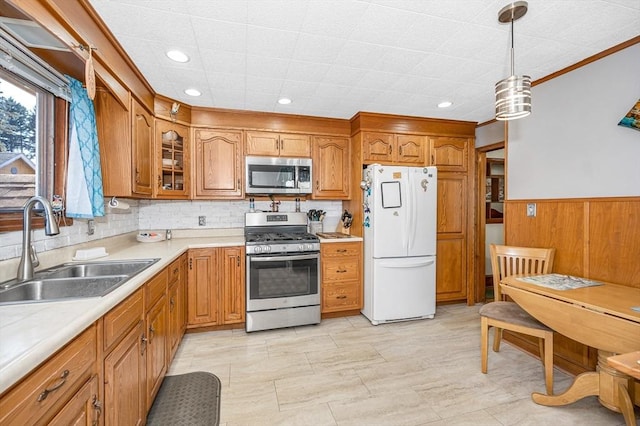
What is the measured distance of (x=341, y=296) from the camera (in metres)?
3.35

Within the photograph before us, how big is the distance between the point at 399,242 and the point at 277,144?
1834 mm

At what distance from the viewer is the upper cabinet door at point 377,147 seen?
11.2 ft

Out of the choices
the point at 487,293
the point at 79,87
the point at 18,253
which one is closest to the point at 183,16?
the point at 79,87

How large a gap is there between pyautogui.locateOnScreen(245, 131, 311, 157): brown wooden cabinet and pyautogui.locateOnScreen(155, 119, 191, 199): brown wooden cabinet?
2.25ft

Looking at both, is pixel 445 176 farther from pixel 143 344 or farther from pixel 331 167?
pixel 143 344

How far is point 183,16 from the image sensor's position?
64.9 inches

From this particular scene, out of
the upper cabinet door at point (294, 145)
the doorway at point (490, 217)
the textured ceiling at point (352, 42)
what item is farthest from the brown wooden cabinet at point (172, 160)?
the doorway at point (490, 217)

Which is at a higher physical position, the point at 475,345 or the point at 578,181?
the point at 578,181

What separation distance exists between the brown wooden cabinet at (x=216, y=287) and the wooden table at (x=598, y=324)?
8.24 feet

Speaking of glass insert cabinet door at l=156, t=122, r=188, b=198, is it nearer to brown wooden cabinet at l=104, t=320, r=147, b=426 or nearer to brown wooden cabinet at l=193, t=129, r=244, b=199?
brown wooden cabinet at l=193, t=129, r=244, b=199

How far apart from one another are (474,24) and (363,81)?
96 cm

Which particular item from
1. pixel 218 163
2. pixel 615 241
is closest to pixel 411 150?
pixel 615 241

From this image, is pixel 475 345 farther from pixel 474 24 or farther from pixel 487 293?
pixel 474 24

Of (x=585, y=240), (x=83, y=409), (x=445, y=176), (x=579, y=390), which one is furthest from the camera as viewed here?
(x=445, y=176)
